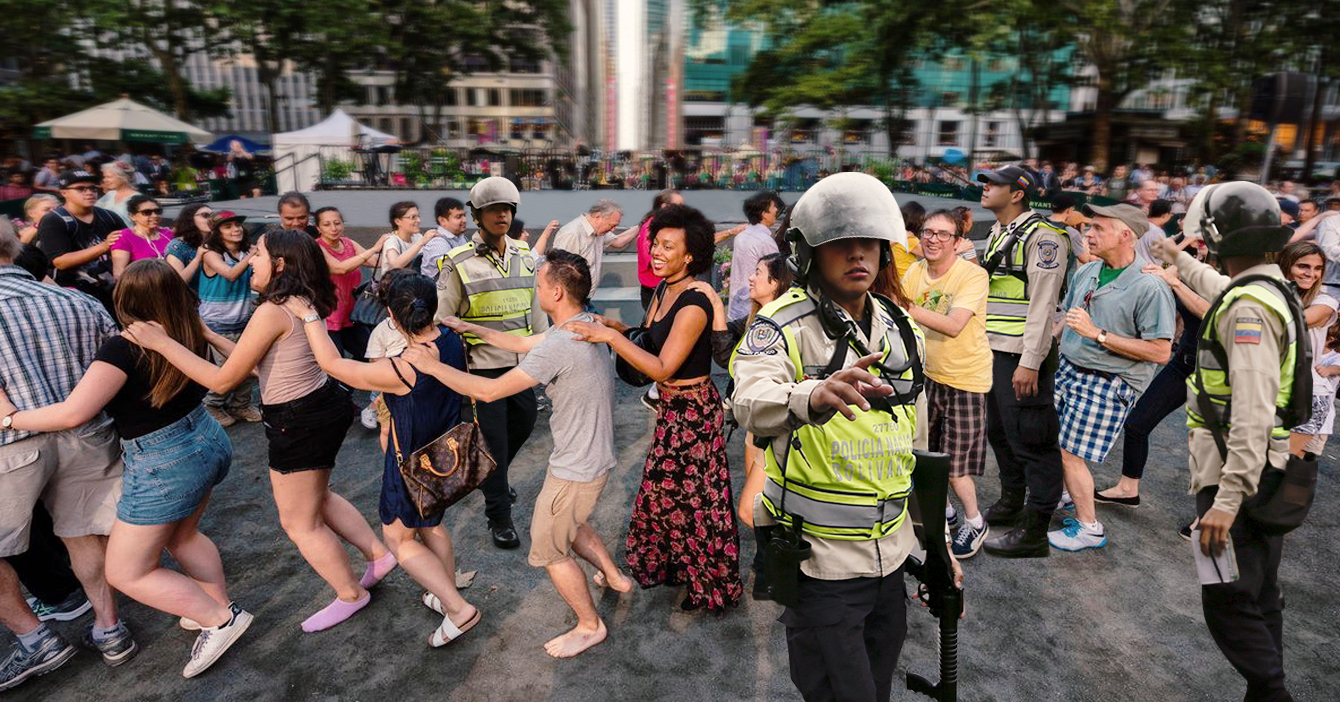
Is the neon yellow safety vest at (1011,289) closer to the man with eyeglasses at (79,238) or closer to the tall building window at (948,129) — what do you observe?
the man with eyeglasses at (79,238)

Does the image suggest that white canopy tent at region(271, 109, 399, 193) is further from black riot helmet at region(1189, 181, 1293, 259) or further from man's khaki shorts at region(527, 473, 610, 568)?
black riot helmet at region(1189, 181, 1293, 259)

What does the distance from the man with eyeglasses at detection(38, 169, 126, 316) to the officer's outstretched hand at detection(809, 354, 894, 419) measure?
6431 millimetres

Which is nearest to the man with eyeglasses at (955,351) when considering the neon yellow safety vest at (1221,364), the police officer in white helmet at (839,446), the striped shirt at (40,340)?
the neon yellow safety vest at (1221,364)

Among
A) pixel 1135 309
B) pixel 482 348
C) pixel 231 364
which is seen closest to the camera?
pixel 231 364

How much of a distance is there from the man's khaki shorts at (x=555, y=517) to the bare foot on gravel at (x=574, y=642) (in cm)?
42

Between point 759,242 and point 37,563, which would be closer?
point 37,563

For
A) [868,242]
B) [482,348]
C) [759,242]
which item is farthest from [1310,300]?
[482,348]

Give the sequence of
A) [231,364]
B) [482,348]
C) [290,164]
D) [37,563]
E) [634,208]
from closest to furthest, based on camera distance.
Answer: [231,364]
[37,563]
[482,348]
[634,208]
[290,164]

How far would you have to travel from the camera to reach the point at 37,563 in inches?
138

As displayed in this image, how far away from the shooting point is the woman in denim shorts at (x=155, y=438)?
9.38ft

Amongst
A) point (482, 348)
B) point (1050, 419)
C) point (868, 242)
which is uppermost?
point (868, 242)

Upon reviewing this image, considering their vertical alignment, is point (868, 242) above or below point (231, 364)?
above

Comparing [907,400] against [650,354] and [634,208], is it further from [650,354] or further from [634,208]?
[634,208]

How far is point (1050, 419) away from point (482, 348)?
3407 millimetres
